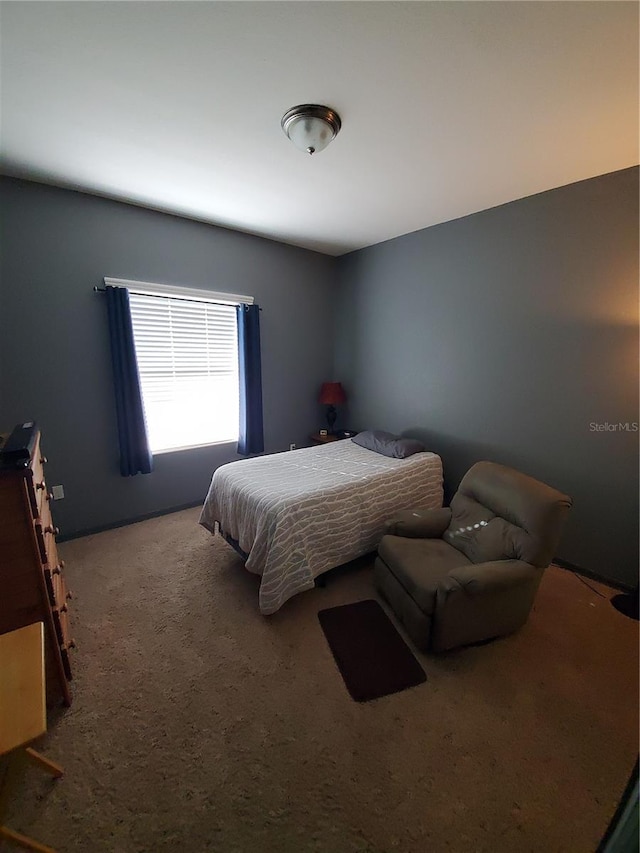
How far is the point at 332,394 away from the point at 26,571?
10.1 feet

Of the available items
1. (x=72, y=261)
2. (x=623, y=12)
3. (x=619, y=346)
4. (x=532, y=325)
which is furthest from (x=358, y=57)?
(x=72, y=261)

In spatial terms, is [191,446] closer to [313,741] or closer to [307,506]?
[307,506]

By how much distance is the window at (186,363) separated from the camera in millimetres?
2947

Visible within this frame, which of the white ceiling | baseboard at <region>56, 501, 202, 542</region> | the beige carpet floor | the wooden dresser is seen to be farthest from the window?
the wooden dresser

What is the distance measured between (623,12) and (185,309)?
3.06 m

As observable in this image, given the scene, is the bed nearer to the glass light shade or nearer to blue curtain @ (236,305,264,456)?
blue curtain @ (236,305,264,456)

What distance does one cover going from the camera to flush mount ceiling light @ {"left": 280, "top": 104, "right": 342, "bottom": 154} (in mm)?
1602

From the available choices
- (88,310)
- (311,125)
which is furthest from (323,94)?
(88,310)

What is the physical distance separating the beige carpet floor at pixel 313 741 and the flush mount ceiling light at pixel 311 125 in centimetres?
267

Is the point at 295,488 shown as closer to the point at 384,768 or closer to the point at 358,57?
Result: the point at 384,768

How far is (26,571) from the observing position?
133cm

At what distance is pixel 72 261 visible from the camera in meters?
2.54

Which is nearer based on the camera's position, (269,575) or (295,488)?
(269,575)

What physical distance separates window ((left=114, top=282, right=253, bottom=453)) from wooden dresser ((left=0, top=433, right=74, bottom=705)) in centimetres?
174
